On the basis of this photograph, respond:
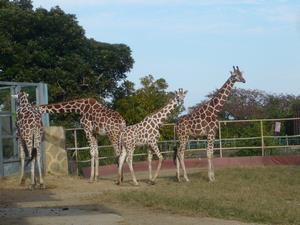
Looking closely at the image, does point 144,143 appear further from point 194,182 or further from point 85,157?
point 85,157

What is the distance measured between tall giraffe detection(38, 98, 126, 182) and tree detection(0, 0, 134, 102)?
985 cm

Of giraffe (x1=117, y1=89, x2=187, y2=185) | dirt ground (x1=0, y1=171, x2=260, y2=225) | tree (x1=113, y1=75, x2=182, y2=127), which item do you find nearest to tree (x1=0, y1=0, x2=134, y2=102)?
tree (x1=113, y1=75, x2=182, y2=127)

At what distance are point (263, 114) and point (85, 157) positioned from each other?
96.2 ft

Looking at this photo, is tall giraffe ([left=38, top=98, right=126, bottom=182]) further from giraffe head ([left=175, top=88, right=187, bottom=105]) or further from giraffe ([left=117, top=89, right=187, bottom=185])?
giraffe head ([left=175, top=88, right=187, bottom=105])

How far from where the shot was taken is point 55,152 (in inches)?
676

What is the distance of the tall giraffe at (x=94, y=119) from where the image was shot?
16.1 metres

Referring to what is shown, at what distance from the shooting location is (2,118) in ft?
52.9

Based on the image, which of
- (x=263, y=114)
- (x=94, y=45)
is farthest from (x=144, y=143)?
(x=263, y=114)

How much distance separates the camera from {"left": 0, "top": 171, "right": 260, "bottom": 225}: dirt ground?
9336 mm

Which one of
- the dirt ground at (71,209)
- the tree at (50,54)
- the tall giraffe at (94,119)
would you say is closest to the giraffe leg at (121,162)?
the dirt ground at (71,209)

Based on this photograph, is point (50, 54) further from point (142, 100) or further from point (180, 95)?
point (180, 95)

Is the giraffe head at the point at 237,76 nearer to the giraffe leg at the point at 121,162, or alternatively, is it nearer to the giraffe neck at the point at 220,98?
the giraffe neck at the point at 220,98

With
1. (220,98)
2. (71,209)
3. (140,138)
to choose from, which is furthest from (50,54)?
(71,209)

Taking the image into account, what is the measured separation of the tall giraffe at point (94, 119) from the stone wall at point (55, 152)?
119 cm
